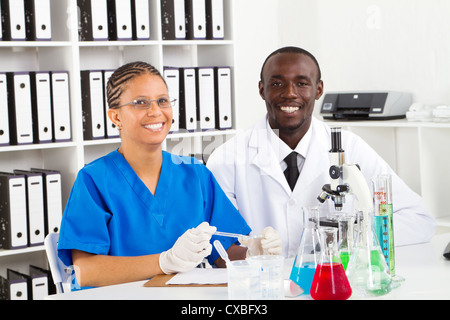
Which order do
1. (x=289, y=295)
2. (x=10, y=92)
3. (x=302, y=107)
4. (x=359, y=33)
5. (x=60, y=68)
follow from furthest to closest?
(x=359, y=33)
(x=60, y=68)
(x=10, y=92)
(x=302, y=107)
(x=289, y=295)

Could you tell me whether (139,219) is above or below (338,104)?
below

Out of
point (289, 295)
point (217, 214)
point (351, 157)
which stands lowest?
point (289, 295)

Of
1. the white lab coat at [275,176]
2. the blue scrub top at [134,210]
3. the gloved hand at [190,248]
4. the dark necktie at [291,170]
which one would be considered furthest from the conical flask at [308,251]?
the dark necktie at [291,170]

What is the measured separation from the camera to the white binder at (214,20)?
3418mm

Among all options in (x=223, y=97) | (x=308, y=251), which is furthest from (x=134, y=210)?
(x=223, y=97)

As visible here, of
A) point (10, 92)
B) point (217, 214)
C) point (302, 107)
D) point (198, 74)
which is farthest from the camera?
point (198, 74)

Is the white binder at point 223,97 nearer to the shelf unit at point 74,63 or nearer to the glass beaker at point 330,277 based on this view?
the shelf unit at point 74,63

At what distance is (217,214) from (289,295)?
521 millimetres

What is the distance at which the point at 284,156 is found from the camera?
7.09ft

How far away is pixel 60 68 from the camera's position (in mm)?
3107

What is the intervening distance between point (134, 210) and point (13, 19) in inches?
60.7

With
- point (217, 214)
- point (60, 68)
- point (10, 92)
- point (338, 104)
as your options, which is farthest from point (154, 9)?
point (217, 214)

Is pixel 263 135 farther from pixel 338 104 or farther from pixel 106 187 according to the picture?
pixel 338 104

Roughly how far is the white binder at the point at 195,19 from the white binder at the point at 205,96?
18 cm
